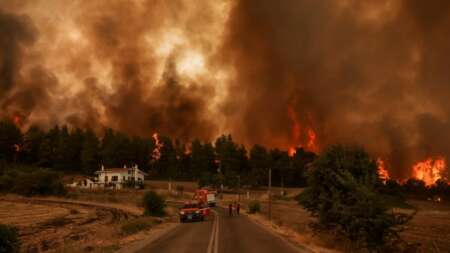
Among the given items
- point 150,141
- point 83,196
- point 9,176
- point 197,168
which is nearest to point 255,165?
point 197,168

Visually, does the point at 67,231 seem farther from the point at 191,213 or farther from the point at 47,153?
the point at 47,153

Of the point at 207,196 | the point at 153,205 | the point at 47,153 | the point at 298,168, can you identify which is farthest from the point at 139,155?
the point at 153,205

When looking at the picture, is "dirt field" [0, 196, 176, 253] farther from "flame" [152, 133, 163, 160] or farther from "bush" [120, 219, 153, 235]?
"flame" [152, 133, 163, 160]

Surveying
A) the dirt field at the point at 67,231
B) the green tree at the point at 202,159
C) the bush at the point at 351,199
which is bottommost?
the dirt field at the point at 67,231

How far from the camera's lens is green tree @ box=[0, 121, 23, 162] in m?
150

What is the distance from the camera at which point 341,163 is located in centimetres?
2634

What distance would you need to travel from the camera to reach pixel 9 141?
151125mm

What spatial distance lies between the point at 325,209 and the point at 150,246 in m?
11.6

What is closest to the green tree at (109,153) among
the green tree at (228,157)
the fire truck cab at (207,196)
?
the green tree at (228,157)

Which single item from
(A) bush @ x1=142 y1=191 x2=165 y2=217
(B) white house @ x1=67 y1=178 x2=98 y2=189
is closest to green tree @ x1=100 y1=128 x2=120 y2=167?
(B) white house @ x1=67 y1=178 x2=98 y2=189

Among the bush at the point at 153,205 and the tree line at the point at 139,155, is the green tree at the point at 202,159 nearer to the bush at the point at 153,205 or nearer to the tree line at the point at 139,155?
the tree line at the point at 139,155

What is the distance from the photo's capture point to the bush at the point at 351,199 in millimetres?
21312

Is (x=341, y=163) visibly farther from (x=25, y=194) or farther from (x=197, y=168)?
(x=197, y=168)

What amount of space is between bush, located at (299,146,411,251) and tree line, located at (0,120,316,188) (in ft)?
352
